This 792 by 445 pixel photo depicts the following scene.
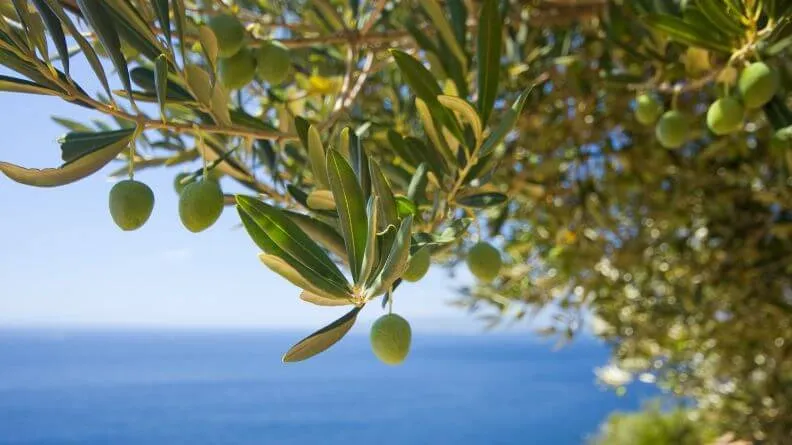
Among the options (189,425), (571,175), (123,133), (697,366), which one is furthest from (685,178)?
(189,425)

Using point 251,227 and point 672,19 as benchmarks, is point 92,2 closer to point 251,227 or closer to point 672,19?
point 251,227

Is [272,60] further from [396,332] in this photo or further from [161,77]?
[396,332]

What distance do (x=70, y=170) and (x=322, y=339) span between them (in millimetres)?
291

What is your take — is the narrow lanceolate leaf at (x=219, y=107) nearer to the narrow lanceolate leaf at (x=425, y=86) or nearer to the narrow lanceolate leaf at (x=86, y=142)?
the narrow lanceolate leaf at (x=86, y=142)

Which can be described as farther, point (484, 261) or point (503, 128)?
point (484, 261)

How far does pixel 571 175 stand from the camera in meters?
2.31

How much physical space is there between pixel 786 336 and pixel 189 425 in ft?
37.3

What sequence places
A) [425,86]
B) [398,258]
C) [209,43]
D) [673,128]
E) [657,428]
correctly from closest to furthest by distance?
1. [398,258]
2. [209,43]
3. [425,86]
4. [673,128]
5. [657,428]

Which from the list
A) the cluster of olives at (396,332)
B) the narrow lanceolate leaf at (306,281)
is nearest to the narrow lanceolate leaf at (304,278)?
the narrow lanceolate leaf at (306,281)

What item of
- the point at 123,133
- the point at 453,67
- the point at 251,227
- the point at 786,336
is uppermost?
the point at 786,336

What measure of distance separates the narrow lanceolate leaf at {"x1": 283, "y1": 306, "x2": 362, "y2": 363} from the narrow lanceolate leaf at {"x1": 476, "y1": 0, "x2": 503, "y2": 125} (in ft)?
1.17

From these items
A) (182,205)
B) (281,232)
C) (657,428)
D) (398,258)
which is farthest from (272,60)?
(657,428)

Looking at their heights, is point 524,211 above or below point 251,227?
above

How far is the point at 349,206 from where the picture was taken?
1.73 feet
